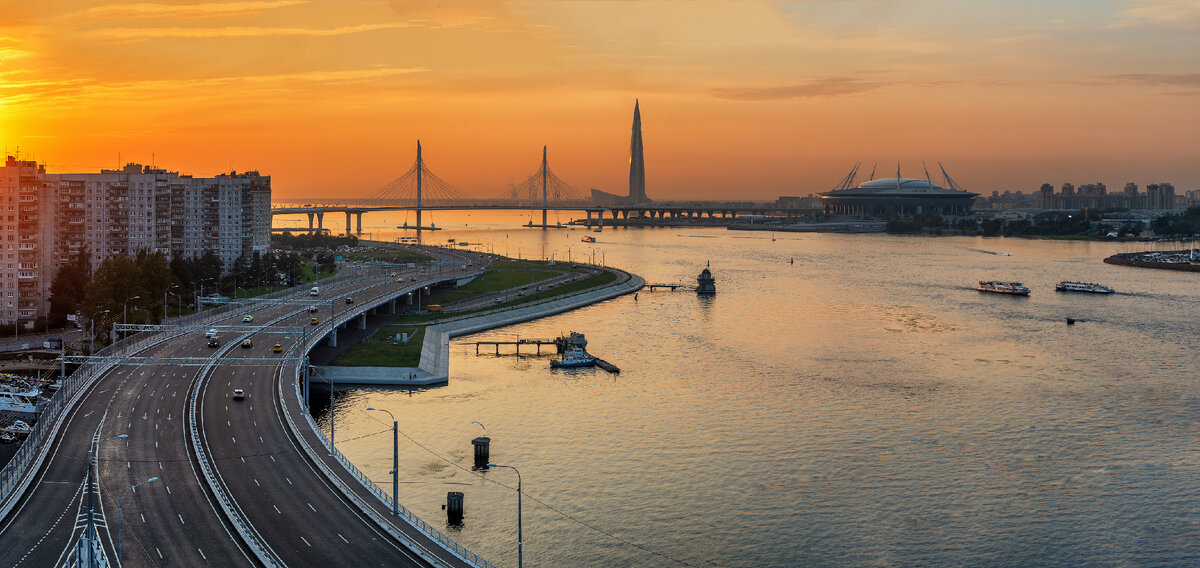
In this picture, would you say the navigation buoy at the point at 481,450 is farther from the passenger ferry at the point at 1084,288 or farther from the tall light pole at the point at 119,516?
the passenger ferry at the point at 1084,288

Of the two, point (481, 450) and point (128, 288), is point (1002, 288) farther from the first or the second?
point (128, 288)

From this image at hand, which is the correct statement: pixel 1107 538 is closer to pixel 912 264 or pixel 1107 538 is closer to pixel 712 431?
pixel 712 431

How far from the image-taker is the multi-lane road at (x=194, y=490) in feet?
79.2

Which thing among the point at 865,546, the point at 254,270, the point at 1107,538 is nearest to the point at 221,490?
the point at 865,546

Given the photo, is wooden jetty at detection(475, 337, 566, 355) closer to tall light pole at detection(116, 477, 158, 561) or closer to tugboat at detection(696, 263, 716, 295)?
tall light pole at detection(116, 477, 158, 561)

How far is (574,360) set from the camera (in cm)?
5503

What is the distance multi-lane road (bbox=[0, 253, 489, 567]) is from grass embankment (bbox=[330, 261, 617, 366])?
37.6ft

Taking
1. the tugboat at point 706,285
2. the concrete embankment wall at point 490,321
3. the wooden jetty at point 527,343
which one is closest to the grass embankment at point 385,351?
the concrete embankment wall at point 490,321

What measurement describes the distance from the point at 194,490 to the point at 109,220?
6085 cm

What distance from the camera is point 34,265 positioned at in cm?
6038

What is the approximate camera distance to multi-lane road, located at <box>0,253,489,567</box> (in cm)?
2414

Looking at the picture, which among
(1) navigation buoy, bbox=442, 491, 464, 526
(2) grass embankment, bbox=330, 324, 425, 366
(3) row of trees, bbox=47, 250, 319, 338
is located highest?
(3) row of trees, bbox=47, 250, 319, 338

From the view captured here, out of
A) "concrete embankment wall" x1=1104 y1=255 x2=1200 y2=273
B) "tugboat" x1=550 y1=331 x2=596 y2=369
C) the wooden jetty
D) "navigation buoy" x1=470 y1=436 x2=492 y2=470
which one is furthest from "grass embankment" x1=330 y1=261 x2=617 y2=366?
"concrete embankment wall" x1=1104 y1=255 x2=1200 y2=273

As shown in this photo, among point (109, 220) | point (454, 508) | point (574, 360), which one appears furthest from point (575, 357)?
point (109, 220)
